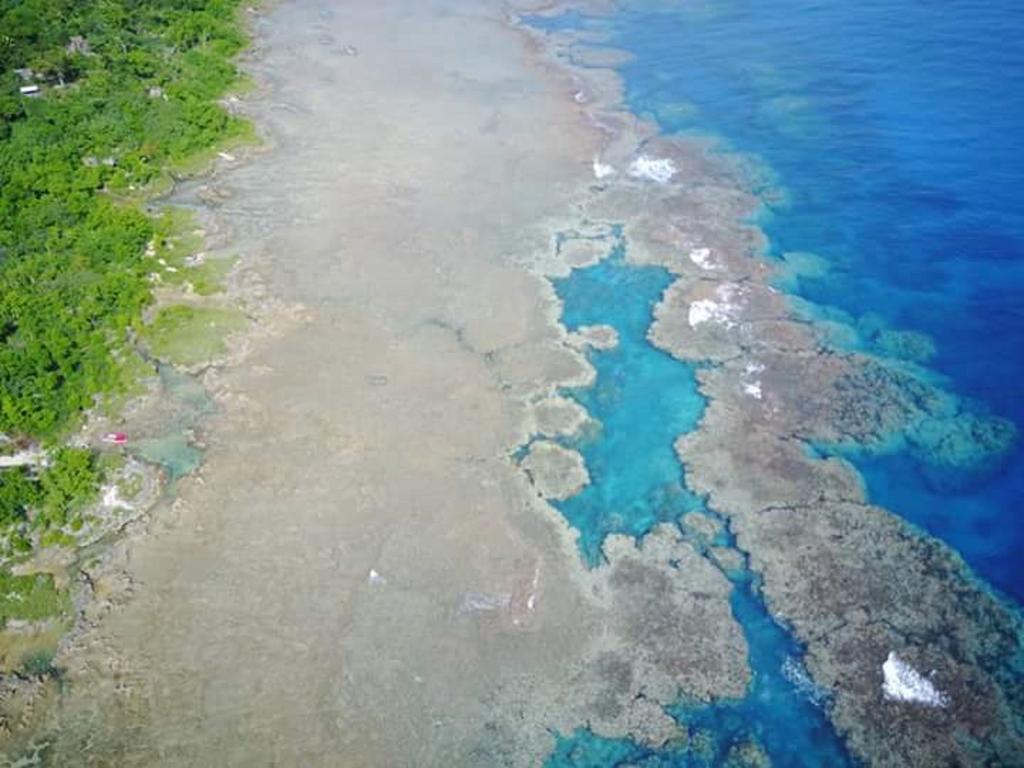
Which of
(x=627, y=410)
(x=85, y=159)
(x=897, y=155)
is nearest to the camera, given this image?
(x=627, y=410)

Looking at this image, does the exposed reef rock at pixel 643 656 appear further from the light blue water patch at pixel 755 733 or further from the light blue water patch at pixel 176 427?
the light blue water patch at pixel 176 427

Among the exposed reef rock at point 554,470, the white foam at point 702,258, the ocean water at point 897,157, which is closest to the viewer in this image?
the exposed reef rock at point 554,470

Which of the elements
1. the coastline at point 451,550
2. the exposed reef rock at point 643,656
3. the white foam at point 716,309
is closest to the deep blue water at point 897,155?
the coastline at point 451,550

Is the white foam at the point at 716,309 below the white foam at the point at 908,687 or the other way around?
the other way around

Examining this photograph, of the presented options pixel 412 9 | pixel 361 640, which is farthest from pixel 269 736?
pixel 412 9

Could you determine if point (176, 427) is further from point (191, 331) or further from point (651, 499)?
point (651, 499)

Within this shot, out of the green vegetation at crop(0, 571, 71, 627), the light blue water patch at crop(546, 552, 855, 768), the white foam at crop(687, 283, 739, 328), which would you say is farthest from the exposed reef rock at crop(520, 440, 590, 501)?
the green vegetation at crop(0, 571, 71, 627)

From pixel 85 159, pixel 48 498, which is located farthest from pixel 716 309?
pixel 85 159

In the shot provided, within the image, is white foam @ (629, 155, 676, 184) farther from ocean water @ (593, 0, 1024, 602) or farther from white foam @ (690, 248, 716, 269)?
white foam @ (690, 248, 716, 269)
